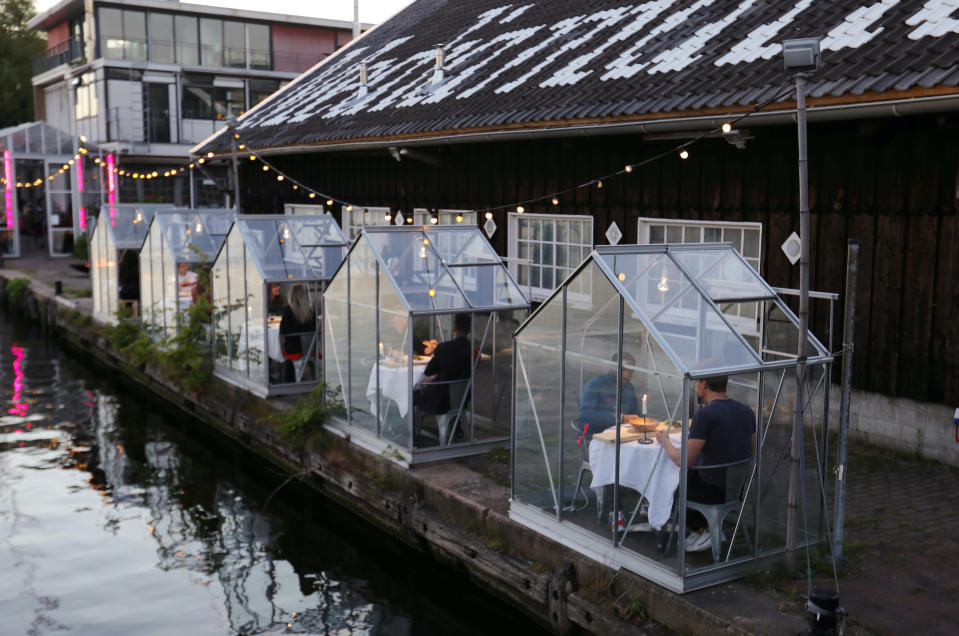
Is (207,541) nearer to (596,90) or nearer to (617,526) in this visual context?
(617,526)

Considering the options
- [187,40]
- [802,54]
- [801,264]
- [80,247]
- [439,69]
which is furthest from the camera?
[187,40]

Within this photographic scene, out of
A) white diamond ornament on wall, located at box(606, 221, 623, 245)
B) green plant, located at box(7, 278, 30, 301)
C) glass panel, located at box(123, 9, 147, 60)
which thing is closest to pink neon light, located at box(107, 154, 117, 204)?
green plant, located at box(7, 278, 30, 301)

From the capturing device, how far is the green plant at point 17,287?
2522 centimetres

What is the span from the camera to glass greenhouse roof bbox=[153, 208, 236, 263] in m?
15.5

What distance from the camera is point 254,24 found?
40.7m

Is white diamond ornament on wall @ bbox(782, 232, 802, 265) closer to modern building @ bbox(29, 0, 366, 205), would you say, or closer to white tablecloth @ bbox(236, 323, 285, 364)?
white tablecloth @ bbox(236, 323, 285, 364)

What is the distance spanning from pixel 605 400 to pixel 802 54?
9.03 ft

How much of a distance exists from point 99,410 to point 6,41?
46795 mm

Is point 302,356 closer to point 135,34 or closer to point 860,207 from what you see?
point 860,207

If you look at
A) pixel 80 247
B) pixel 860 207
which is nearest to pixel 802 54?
pixel 860 207

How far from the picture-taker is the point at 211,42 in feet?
129

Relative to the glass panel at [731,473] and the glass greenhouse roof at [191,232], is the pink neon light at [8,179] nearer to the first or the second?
the glass greenhouse roof at [191,232]

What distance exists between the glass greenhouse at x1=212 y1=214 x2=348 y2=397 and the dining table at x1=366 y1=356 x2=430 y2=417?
2319 millimetres

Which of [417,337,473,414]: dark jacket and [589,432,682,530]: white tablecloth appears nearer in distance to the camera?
[589,432,682,530]: white tablecloth
